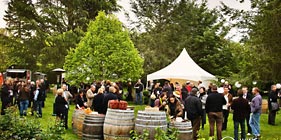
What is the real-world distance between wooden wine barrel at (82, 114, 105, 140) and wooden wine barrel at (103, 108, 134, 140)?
454 millimetres

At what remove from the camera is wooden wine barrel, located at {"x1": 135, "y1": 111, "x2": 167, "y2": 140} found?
25.9 ft

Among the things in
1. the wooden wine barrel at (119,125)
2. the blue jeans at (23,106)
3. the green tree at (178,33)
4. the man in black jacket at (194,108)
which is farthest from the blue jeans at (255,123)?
the green tree at (178,33)

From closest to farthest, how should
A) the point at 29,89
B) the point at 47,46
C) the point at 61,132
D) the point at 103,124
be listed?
the point at 61,132 → the point at 103,124 → the point at 29,89 → the point at 47,46

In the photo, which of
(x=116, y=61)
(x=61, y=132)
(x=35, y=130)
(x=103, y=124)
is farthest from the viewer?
(x=116, y=61)

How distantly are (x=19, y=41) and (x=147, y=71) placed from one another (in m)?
11.3

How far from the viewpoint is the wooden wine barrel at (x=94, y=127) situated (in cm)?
885

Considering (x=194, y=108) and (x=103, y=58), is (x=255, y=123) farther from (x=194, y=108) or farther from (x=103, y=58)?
(x=103, y=58)

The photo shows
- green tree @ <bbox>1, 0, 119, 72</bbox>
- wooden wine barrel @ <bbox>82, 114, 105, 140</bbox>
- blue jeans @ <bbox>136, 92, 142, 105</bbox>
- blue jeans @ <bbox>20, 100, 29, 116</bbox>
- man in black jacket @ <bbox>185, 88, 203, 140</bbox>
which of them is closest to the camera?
wooden wine barrel @ <bbox>82, 114, 105, 140</bbox>

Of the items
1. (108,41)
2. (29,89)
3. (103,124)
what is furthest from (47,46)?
(103,124)

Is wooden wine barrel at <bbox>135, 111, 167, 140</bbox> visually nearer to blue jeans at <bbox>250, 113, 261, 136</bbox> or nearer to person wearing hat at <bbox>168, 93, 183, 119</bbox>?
person wearing hat at <bbox>168, 93, 183, 119</bbox>

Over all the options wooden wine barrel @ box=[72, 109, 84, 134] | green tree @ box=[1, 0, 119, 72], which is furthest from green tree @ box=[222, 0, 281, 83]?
green tree @ box=[1, 0, 119, 72]

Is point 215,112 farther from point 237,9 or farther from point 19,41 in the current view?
point 19,41

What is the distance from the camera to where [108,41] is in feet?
73.4

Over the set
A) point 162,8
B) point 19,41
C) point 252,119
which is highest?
point 162,8
